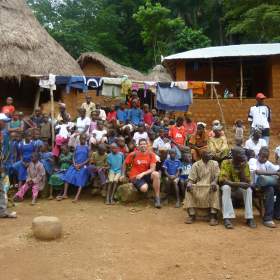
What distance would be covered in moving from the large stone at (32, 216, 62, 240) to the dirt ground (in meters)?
0.10

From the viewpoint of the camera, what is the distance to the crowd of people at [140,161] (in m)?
6.94

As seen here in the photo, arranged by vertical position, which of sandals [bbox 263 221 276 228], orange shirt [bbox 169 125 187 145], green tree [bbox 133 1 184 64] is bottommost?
sandals [bbox 263 221 276 228]

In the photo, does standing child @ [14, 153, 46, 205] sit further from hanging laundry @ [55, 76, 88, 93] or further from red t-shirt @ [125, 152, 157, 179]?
hanging laundry @ [55, 76, 88, 93]

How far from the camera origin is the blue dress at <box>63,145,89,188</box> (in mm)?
8711

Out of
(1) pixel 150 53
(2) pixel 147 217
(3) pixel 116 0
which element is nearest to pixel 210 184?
(2) pixel 147 217

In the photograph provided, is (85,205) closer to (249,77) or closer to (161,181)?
(161,181)

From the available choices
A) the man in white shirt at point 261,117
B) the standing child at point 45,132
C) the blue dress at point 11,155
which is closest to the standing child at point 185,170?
the man in white shirt at point 261,117

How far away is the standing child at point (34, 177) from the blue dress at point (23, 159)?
8.2 inches

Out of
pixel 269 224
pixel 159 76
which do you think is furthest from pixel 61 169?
pixel 159 76

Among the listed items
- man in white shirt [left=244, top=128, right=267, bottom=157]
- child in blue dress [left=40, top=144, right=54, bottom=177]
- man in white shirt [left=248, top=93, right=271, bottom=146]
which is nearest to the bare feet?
child in blue dress [left=40, top=144, right=54, bottom=177]

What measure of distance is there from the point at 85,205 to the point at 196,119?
7852 millimetres

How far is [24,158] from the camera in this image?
356 inches

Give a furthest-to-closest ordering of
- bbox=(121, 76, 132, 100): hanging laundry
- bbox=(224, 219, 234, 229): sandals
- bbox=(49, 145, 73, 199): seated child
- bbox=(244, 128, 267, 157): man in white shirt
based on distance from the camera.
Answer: bbox=(121, 76, 132, 100): hanging laundry, bbox=(49, 145, 73, 199): seated child, bbox=(244, 128, 267, 157): man in white shirt, bbox=(224, 219, 234, 229): sandals

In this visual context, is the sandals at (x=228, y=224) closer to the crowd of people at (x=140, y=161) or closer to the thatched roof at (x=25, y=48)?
the crowd of people at (x=140, y=161)
